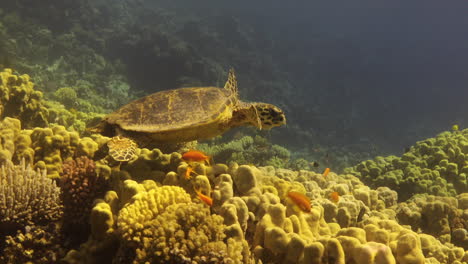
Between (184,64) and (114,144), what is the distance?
15.9 metres

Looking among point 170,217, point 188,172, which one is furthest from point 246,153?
point 170,217

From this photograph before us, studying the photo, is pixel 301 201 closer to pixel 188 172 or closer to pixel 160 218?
pixel 188 172

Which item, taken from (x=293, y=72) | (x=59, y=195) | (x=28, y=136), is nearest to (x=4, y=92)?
(x=28, y=136)

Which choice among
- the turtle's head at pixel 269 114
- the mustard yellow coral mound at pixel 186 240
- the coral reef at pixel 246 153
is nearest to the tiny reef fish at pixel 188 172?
the mustard yellow coral mound at pixel 186 240

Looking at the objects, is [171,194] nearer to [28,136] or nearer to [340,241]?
[340,241]

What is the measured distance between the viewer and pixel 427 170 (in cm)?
697

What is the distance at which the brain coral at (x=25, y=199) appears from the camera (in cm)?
243

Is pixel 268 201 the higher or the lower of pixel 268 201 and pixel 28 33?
the higher

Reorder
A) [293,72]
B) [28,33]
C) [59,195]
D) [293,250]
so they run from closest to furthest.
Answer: [293,250]
[59,195]
[28,33]
[293,72]

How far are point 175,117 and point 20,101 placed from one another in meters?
3.31

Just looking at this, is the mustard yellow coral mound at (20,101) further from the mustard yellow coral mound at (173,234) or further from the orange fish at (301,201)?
the orange fish at (301,201)

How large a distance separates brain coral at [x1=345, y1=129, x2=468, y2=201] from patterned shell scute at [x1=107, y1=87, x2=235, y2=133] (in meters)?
5.28

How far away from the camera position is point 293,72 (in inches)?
1458

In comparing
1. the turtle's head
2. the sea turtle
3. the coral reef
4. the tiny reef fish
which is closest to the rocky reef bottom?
the tiny reef fish
